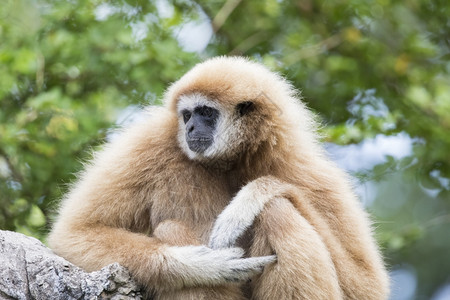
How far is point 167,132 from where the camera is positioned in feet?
20.2

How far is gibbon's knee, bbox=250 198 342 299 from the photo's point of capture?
516cm

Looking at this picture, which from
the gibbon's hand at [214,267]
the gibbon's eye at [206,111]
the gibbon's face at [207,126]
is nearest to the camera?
the gibbon's hand at [214,267]

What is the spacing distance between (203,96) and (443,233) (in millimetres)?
7606

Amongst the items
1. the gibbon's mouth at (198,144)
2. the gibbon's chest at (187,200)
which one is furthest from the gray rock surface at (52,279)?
the gibbon's mouth at (198,144)

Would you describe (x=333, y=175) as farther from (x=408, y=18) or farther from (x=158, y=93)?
(x=408, y=18)

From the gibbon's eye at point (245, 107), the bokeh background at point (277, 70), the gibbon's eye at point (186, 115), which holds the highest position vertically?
the gibbon's eye at point (186, 115)

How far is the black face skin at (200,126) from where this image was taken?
5.95 meters

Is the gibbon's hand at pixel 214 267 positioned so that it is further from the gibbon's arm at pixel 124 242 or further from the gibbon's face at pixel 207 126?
the gibbon's face at pixel 207 126

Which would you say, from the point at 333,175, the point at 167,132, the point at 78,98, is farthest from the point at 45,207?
the point at 333,175

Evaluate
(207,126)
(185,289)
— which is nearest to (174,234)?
(185,289)

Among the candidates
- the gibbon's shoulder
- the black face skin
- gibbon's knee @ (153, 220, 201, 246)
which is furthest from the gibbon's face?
gibbon's knee @ (153, 220, 201, 246)

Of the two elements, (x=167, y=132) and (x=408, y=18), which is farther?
(x=408, y=18)

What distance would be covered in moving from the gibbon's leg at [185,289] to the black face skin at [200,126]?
0.83 meters

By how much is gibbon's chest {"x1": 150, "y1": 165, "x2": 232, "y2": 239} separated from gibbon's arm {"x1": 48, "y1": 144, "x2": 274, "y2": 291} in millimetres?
177
